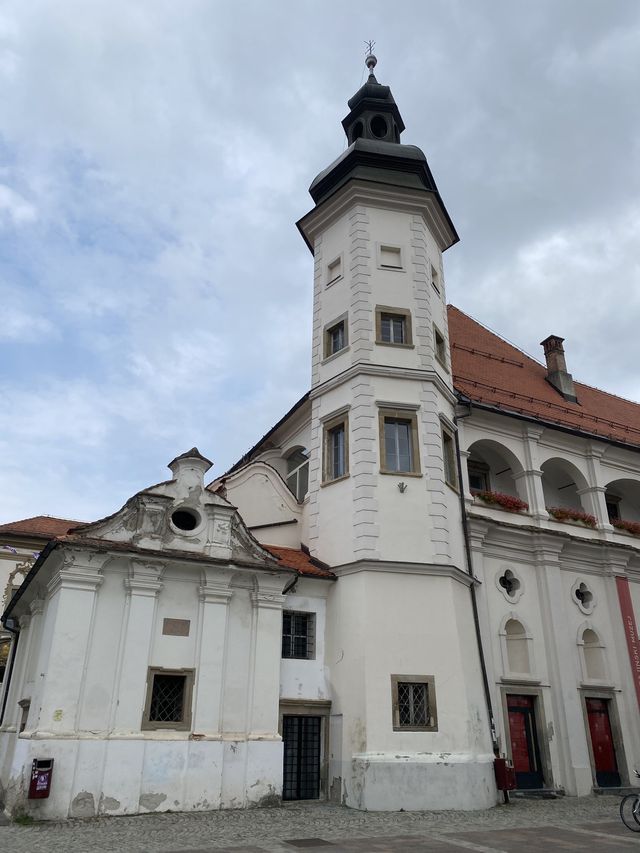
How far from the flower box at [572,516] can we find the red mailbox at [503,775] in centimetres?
811

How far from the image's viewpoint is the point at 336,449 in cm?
1902

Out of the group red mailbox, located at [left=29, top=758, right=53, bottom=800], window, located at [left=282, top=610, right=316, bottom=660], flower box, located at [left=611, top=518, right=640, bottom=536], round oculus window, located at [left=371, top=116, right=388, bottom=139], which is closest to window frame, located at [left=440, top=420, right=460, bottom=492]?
window, located at [left=282, top=610, right=316, bottom=660]

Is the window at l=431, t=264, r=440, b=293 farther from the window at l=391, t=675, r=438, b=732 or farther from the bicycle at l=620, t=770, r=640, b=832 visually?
the bicycle at l=620, t=770, r=640, b=832

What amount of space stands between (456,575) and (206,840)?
860 centimetres

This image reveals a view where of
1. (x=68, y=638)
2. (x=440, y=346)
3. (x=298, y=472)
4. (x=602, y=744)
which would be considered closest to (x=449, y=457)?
(x=440, y=346)

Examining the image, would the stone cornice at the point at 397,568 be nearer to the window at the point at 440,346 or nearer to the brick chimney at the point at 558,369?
the window at the point at 440,346

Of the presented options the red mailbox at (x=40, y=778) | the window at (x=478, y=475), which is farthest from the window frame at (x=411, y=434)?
the red mailbox at (x=40, y=778)

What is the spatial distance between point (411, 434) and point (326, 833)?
9.69 meters

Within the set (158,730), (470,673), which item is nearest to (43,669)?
(158,730)

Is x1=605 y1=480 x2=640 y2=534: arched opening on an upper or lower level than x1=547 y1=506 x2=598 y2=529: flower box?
upper

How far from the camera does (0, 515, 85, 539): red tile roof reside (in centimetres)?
2338

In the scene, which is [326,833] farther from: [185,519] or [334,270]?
[334,270]

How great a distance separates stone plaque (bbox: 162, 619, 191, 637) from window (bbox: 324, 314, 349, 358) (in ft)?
29.2

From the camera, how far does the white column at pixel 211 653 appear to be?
1420cm
